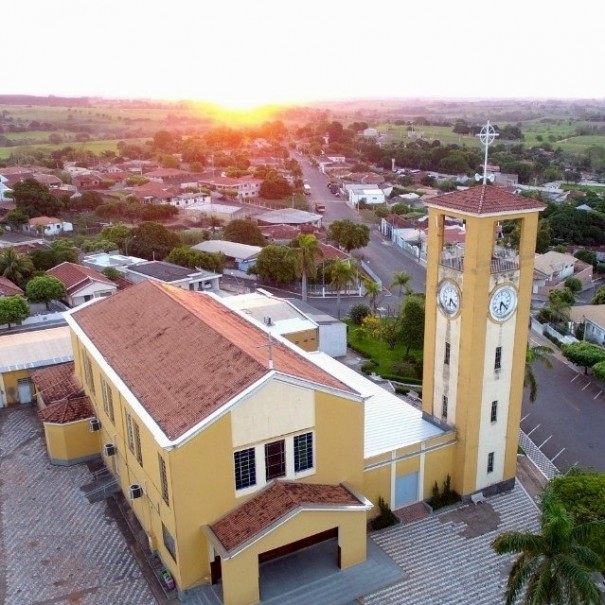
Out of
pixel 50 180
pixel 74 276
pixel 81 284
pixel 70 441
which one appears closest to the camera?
pixel 70 441

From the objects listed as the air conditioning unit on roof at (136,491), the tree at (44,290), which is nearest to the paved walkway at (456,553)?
the air conditioning unit on roof at (136,491)

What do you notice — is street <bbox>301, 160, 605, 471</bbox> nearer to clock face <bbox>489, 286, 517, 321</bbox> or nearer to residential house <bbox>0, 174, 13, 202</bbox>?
clock face <bbox>489, 286, 517, 321</bbox>

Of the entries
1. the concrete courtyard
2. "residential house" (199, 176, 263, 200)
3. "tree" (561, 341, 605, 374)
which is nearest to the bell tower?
the concrete courtyard

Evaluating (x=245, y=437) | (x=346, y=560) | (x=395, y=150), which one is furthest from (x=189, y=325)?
(x=395, y=150)

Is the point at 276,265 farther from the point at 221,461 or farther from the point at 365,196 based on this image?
the point at 365,196

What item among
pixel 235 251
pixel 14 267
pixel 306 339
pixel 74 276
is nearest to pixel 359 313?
pixel 306 339

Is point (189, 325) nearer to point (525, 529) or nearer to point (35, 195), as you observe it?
point (525, 529)

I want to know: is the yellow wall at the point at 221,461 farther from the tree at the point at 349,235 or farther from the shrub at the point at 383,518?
the tree at the point at 349,235
